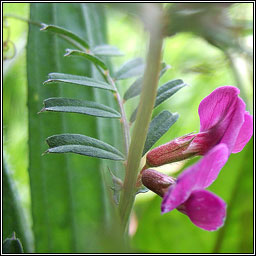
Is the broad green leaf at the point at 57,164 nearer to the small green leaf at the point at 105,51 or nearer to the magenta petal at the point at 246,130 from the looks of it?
the small green leaf at the point at 105,51

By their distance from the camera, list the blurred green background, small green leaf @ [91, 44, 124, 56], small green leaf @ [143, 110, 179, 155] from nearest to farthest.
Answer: small green leaf @ [143, 110, 179, 155] → small green leaf @ [91, 44, 124, 56] → the blurred green background

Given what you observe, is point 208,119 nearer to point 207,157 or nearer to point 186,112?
point 207,157

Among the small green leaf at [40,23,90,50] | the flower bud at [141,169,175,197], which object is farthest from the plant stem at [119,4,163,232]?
the small green leaf at [40,23,90,50]

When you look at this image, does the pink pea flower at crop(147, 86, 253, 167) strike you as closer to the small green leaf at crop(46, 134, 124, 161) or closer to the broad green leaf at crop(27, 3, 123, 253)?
the small green leaf at crop(46, 134, 124, 161)

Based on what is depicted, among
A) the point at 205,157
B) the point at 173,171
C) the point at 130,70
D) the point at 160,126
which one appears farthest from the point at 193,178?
the point at 173,171

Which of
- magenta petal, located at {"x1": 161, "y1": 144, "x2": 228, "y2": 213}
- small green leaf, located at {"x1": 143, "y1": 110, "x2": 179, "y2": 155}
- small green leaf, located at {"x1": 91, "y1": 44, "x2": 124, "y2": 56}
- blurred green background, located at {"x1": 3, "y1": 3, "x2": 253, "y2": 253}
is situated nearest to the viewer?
magenta petal, located at {"x1": 161, "y1": 144, "x2": 228, "y2": 213}

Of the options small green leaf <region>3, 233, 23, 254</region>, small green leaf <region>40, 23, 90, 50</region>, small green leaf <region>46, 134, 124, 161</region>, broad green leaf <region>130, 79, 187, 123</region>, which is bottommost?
small green leaf <region>3, 233, 23, 254</region>

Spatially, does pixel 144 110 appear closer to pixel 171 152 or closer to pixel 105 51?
pixel 171 152
